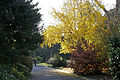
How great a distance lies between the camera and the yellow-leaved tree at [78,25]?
7.04 m

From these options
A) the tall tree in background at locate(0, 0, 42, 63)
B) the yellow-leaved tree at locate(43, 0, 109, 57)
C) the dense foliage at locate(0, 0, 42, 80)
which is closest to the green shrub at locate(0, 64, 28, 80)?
the dense foliage at locate(0, 0, 42, 80)

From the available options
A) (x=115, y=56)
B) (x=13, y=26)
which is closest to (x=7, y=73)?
(x=13, y=26)

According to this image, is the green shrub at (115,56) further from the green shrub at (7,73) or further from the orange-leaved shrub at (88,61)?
the green shrub at (7,73)

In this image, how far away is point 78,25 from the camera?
8.91 m

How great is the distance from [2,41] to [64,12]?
5673mm

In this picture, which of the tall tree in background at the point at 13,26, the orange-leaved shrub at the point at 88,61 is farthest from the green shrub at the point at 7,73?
the orange-leaved shrub at the point at 88,61

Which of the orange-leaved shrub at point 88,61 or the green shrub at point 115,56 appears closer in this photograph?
the green shrub at point 115,56

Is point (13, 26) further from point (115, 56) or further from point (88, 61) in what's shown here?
point (88, 61)

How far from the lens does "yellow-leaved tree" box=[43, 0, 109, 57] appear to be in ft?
23.1

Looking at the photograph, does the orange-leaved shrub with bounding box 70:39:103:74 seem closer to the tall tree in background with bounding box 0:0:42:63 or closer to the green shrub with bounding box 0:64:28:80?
the tall tree in background with bounding box 0:0:42:63

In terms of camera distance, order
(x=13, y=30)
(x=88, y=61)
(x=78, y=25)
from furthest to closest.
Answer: (x=88, y=61) → (x=78, y=25) → (x=13, y=30)

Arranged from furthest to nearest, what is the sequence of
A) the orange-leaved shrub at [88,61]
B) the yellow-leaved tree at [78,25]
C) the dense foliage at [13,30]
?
the orange-leaved shrub at [88,61]
the yellow-leaved tree at [78,25]
the dense foliage at [13,30]

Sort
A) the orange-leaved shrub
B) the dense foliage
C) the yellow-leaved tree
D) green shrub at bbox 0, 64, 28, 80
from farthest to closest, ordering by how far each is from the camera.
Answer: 1. the orange-leaved shrub
2. the yellow-leaved tree
3. the dense foliage
4. green shrub at bbox 0, 64, 28, 80

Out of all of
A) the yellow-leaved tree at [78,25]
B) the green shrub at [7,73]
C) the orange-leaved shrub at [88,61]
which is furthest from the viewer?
the orange-leaved shrub at [88,61]
